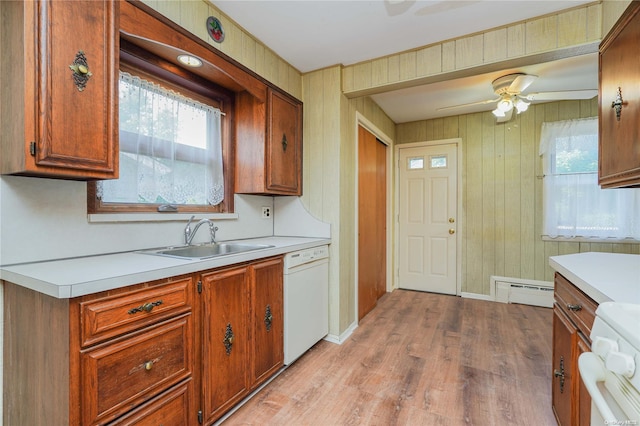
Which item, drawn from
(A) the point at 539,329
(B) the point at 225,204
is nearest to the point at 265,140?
(B) the point at 225,204

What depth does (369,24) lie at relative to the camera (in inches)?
81.7

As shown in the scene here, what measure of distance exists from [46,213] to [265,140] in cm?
144

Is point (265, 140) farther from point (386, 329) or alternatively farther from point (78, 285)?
point (386, 329)

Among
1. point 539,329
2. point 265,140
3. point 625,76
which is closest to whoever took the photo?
point 625,76

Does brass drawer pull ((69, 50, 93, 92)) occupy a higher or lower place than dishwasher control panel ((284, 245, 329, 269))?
higher

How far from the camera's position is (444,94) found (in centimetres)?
328

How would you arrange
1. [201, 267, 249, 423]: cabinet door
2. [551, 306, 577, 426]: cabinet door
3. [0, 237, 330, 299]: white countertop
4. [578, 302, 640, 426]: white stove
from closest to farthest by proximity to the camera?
[578, 302, 640, 426]: white stove < [0, 237, 330, 299]: white countertop < [551, 306, 577, 426]: cabinet door < [201, 267, 249, 423]: cabinet door

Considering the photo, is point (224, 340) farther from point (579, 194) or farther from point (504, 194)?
point (579, 194)

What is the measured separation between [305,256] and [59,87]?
171 centimetres

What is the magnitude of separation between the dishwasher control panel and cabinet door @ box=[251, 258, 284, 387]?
8 centimetres

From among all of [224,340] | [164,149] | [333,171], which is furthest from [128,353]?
[333,171]

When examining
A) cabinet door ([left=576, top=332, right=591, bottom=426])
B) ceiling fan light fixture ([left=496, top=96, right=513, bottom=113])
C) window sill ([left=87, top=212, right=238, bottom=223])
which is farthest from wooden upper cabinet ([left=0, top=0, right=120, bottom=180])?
ceiling fan light fixture ([left=496, top=96, right=513, bottom=113])

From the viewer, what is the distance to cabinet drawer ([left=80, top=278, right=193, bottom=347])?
105cm

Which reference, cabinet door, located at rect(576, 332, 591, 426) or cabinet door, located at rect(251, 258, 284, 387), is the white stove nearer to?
cabinet door, located at rect(576, 332, 591, 426)
